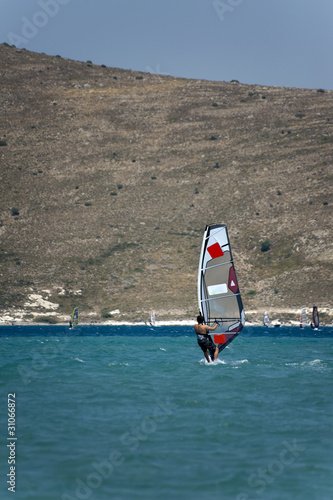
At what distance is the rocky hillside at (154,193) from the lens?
83.6 metres

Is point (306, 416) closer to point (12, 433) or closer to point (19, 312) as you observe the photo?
point (12, 433)

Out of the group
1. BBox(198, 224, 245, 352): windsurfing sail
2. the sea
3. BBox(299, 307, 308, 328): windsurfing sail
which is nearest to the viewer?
the sea

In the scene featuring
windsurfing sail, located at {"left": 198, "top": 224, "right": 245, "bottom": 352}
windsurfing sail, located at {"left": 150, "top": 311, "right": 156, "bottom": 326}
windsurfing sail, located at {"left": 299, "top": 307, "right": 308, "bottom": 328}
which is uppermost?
windsurfing sail, located at {"left": 198, "top": 224, "right": 245, "bottom": 352}

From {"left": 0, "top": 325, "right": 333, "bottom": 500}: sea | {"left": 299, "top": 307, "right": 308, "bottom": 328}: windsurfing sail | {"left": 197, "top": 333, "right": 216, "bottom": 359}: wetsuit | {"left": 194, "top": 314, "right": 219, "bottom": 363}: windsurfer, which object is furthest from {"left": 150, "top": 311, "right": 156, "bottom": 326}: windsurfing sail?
{"left": 0, "top": 325, "right": 333, "bottom": 500}: sea

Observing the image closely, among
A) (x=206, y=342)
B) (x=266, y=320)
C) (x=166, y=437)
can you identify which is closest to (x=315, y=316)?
(x=266, y=320)

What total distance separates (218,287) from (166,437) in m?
9.65

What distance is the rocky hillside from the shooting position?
83562 millimetres

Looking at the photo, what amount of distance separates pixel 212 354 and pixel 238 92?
352ft

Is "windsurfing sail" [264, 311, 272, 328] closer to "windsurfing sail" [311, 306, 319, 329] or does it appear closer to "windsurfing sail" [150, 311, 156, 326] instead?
"windsurfing sail" [311, 306, 319, 329]

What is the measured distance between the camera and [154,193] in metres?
97.6

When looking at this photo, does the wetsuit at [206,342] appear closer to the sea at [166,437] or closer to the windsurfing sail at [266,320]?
the sea at [166,437]

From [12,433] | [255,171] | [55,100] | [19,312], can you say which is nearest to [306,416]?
[12,433]

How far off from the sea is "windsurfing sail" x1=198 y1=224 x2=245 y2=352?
1.83m

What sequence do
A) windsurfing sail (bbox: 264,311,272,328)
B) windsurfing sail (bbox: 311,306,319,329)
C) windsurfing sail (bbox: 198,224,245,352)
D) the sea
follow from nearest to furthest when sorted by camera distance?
the sea → windsurfing sail (bbox: 198,224,245,352) → windsurfing sail (bbox: 311,306,319,329) → windsurfing sail (bbox: 264,311,272,328)
